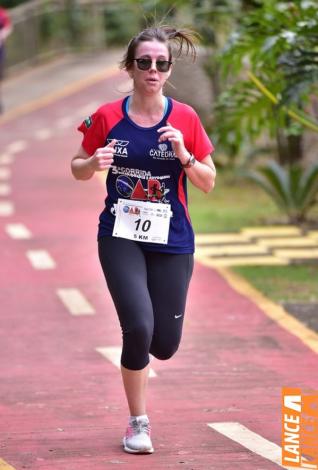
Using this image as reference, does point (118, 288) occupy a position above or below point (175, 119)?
below

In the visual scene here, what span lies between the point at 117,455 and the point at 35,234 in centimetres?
958

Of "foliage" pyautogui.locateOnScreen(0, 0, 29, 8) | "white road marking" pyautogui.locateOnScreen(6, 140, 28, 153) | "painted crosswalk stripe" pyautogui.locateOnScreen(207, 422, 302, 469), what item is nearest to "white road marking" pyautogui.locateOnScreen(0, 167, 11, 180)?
"white road marking" pyautogui.locateOnScreen(6, 140, 28, 153)

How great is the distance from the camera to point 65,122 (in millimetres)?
27906

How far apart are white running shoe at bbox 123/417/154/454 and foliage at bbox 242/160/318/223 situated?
989 cm

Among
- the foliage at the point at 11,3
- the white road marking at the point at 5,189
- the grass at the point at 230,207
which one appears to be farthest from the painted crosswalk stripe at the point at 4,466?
the foliage at the point at 11,3

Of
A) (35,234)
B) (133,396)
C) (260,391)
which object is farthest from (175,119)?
(35,234)

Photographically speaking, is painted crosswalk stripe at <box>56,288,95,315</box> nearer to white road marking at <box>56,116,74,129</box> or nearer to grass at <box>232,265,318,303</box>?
grass at <box>232,265,318,303</box>

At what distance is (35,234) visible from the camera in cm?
1603

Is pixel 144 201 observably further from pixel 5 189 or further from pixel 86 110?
pixel 86 110

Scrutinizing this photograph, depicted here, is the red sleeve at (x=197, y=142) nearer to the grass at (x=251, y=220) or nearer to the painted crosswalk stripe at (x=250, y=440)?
the painted crosswalk stripe at (x=250, y=440)

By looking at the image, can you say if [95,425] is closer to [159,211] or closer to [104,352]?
[159,211]

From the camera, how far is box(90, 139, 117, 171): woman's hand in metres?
6.41

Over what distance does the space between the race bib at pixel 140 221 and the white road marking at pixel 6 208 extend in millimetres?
11232

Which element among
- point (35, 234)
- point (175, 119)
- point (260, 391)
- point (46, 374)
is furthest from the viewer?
point (35, 234)
